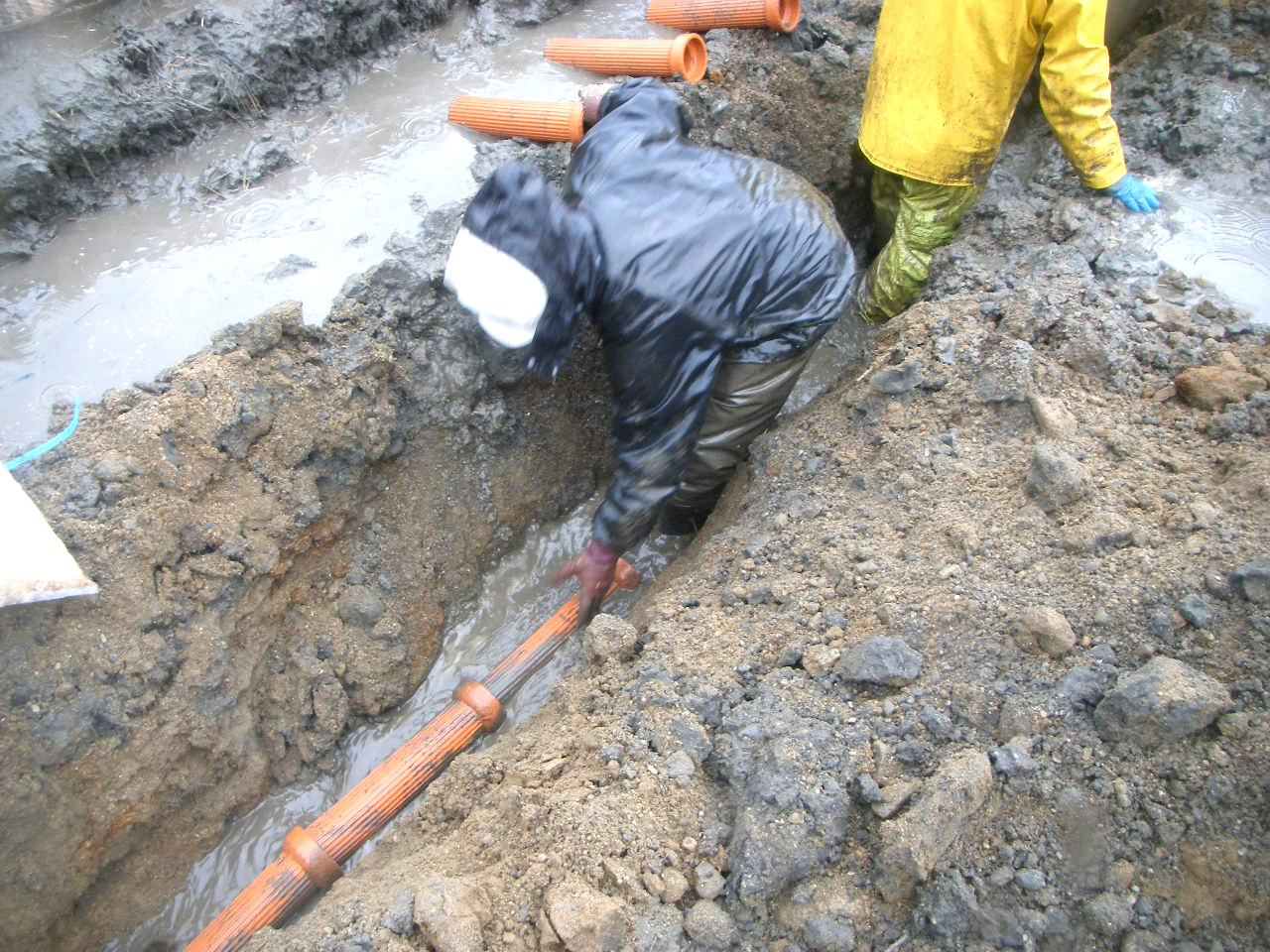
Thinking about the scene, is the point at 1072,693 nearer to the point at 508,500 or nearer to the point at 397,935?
the point at 397,935

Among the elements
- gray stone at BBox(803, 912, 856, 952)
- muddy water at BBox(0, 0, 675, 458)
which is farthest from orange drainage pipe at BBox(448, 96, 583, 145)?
gray stone at BBox(803, 912, 856, 952)

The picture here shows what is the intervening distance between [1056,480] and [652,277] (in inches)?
51.2

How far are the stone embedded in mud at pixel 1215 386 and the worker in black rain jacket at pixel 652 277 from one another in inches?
44.4

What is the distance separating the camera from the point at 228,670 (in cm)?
253

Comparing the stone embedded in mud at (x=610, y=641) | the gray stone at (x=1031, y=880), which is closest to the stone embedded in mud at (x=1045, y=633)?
the gray stone at (x=1031, y=880)

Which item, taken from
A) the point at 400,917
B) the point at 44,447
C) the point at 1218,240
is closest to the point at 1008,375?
the point at 1218,240

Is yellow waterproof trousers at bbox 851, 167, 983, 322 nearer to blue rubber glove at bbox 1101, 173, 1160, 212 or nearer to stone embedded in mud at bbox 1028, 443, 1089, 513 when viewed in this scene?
blue rubber glove at bbox 1101, 173, 1160, 212

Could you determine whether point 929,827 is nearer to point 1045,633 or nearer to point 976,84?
point 1045,633

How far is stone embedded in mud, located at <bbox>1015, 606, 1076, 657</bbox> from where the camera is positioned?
1.90 metres

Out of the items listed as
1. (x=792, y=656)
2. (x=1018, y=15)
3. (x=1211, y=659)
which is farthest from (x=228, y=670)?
(x=1018, y=15)

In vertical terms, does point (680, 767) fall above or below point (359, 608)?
above

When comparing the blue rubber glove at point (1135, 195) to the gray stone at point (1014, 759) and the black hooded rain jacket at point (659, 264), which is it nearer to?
the black hooded rain jacket at point (659, 264)

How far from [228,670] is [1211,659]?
2762mm

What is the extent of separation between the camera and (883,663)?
78.0 inches
